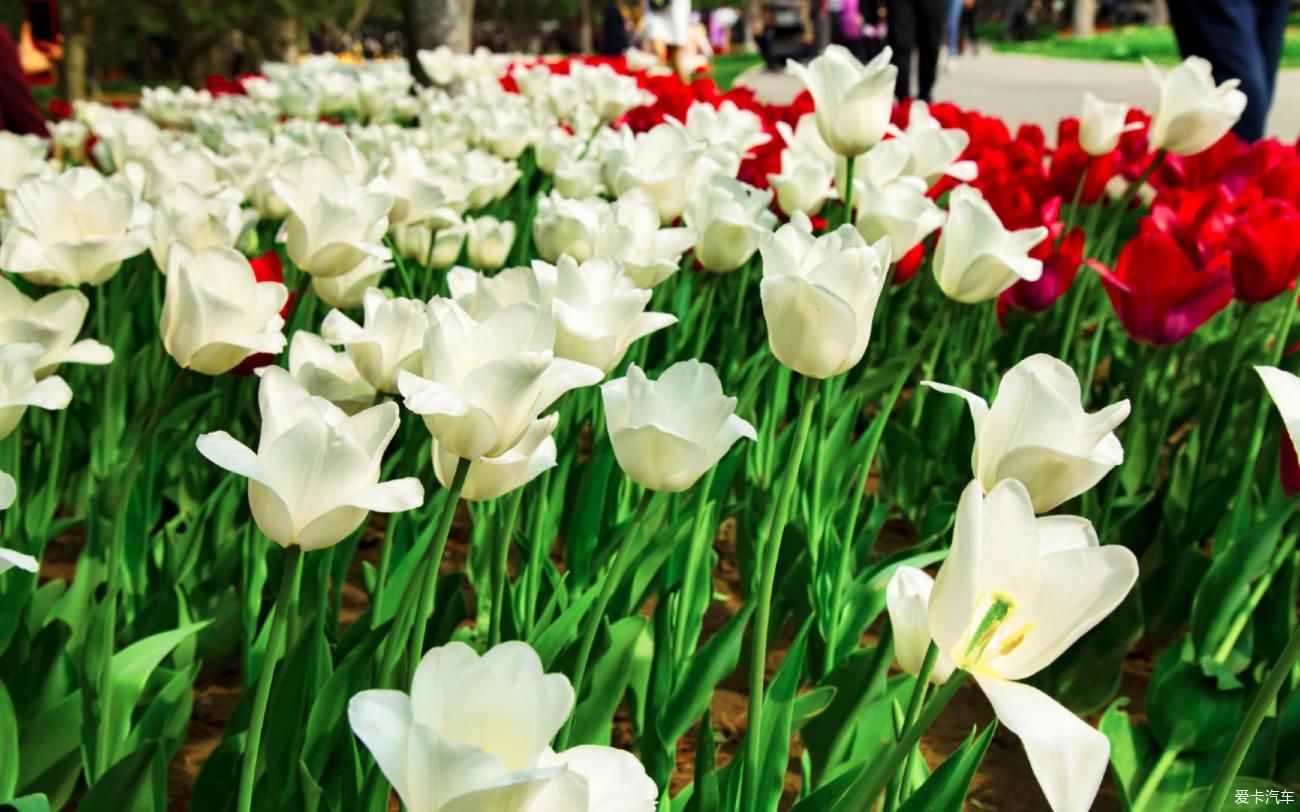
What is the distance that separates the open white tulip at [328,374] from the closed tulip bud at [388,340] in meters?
0.02

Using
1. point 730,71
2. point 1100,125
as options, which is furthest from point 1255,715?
point 730,71

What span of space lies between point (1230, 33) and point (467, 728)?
3617 mm

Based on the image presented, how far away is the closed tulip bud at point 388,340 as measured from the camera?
1152 mm

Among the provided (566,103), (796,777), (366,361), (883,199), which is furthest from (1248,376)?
(566,103)

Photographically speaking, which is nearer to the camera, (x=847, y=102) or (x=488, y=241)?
(x=847, y=102)

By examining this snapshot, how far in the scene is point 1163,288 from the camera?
179 centimetres

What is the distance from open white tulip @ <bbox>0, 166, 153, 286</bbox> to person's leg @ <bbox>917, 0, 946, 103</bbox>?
18.9 feet

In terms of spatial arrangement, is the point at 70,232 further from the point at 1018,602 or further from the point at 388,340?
the point at 1018,602

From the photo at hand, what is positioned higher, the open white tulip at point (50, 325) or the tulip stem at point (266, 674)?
the open white tulip at point (50, 325)

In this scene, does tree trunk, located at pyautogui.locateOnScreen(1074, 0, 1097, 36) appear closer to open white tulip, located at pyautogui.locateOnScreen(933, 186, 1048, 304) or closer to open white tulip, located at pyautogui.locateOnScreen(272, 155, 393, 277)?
open white tulip, located at pyautogui.locateOnScreen(933, 186, 1048, 304)

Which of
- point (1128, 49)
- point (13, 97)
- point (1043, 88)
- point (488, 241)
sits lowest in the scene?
point (1128, 49)

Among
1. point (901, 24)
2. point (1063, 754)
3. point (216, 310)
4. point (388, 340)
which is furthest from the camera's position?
point (901, 24)

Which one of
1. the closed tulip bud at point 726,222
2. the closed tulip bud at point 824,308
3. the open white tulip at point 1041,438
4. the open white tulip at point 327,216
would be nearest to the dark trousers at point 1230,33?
the closed tulip bud at point 726,222

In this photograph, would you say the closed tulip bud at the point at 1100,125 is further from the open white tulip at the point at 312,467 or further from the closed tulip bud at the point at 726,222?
the open white tulip at the point at 312,467
